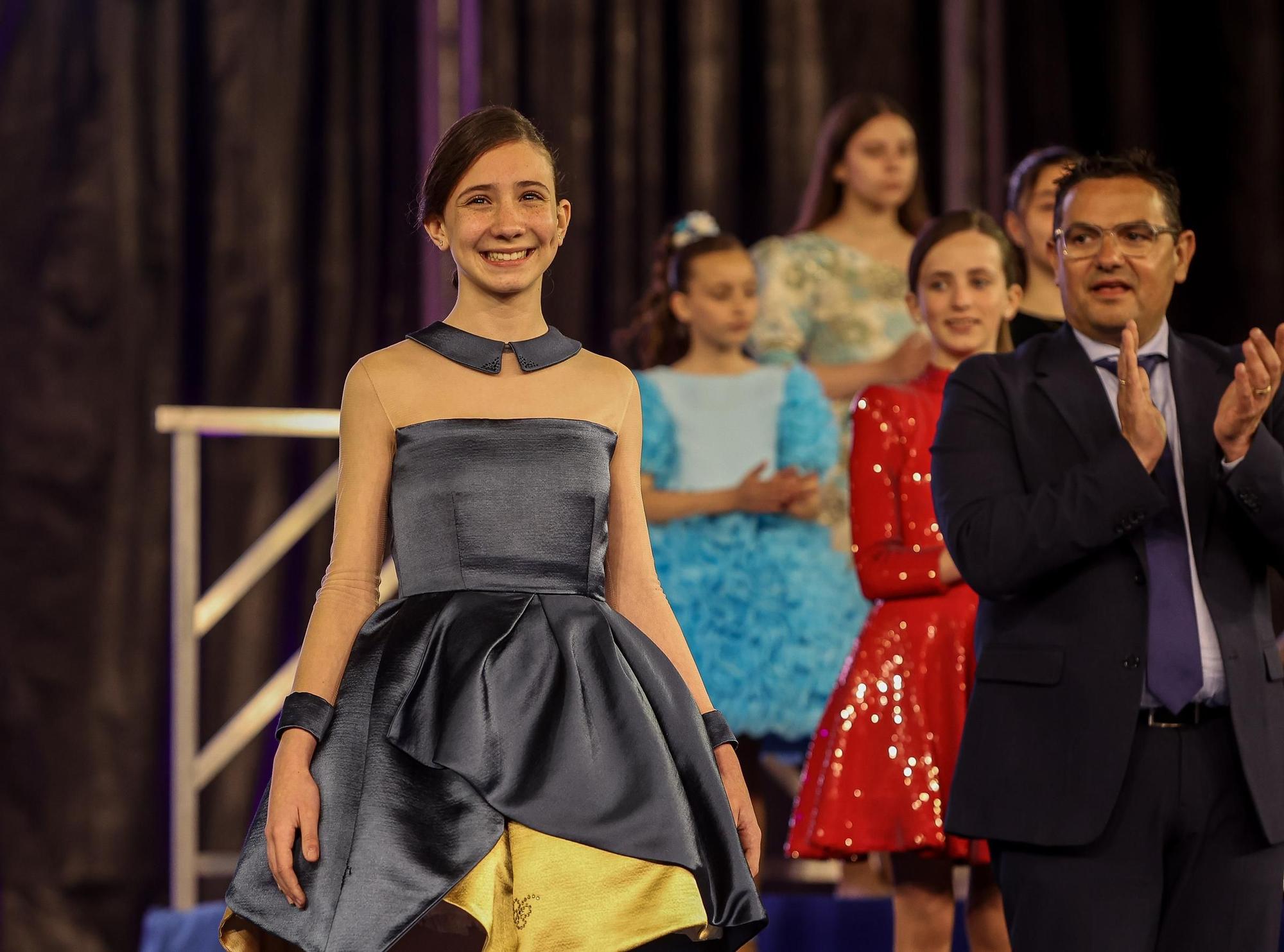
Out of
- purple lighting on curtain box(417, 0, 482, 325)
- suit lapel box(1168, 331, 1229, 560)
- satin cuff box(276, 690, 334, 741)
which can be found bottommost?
satin cuff box(276, 690, 334, 741)

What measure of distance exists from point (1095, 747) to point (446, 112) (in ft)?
10.5

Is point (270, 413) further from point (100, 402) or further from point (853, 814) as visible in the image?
point (853, 814)

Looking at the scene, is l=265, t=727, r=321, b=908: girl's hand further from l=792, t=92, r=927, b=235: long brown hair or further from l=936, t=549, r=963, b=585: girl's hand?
l=792, t=92, r=927, b=235: long brown hair

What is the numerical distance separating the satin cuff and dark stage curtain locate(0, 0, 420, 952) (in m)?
2.86

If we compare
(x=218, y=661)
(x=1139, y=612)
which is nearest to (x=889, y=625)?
(x=1139, y=612)

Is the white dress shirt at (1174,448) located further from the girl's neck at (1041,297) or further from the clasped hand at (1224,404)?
the girl's neck at (1041,297)

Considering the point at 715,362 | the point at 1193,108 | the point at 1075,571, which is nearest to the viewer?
the point at 1075,571

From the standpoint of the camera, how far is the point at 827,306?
13.8 ft

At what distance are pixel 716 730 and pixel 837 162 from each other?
100 inches

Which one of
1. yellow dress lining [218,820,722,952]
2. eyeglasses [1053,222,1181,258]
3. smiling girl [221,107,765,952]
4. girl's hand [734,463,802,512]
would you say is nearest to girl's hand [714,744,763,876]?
smiling girl [221,107,765,952]

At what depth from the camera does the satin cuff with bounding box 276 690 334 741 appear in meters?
→ 1.83

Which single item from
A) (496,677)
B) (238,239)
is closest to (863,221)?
(238,239)

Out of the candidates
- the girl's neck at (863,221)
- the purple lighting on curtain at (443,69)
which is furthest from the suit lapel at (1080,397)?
the purple lighting on curtain at (443,69)

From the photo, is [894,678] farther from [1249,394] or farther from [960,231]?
[1249,394]
